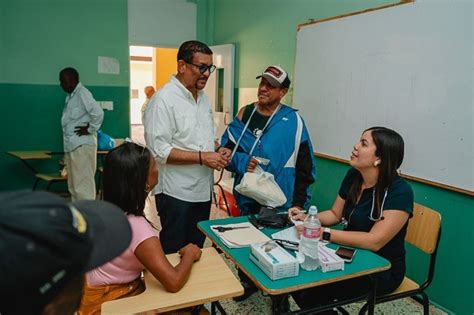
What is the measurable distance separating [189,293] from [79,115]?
3.11 m

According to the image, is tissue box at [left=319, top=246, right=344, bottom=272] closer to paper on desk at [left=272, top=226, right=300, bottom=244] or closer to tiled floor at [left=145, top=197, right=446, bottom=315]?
paper on desk at [left=272, top=226, right=300, bottom=244]

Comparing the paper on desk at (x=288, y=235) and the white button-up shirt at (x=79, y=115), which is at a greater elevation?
the white button-up shirt at (x=79, y=115)

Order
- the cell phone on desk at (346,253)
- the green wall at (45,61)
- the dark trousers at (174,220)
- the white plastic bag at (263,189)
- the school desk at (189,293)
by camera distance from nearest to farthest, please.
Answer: the school desk at (189,293), the cell phone on desk at (346,253), the white plastic bag at (263,189), the dark trousers at (174,220), the green wall at (45,61)

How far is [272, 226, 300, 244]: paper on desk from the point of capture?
1617 millimetres

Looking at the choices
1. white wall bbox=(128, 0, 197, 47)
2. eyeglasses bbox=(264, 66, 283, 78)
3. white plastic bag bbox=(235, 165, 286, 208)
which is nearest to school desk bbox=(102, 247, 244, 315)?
white plastic bag bbox=(235, 165, 286, 208)

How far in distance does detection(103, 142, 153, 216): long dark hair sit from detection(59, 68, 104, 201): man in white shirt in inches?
108

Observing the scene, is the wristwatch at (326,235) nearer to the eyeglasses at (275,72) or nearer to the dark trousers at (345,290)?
the dark trousers at (345,290)

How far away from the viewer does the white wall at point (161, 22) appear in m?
4.88

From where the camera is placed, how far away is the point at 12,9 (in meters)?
4.27

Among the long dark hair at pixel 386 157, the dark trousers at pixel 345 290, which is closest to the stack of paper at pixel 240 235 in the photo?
the dark trousers at pixel 345 290

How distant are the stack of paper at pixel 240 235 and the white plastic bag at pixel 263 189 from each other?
0.23 meters

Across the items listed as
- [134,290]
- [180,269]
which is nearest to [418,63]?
[180,269]

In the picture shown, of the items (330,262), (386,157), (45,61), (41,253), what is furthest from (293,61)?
(41,253)

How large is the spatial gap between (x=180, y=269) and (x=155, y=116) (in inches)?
37.8
